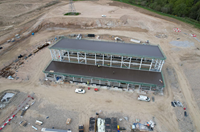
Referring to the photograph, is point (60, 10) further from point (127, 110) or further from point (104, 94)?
point (127, 110)

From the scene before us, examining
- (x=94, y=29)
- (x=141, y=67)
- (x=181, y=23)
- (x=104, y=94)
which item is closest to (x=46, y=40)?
(x=94, y=29)

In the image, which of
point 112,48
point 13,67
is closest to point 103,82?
point 112,48

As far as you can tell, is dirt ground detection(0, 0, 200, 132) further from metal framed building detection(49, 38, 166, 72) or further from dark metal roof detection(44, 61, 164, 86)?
metal framed building detection(49, 38, 166, 72)

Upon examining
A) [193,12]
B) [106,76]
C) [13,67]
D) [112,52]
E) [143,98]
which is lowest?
[13,67]

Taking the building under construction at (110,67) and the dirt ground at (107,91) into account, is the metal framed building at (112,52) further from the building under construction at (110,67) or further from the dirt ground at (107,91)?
the dirt ground at (107,91)

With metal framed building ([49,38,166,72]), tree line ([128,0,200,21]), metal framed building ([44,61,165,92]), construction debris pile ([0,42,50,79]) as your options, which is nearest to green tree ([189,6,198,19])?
tree line ([128,0,200,21])

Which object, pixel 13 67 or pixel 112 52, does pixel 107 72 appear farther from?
pixel 13 67
